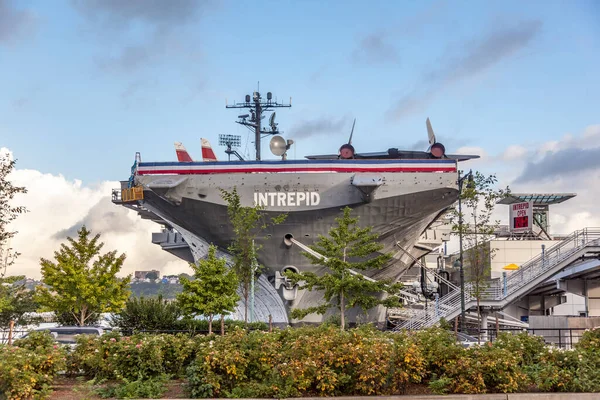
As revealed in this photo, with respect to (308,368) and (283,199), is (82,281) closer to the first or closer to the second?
(283,199)

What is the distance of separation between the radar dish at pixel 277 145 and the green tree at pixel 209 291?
981 cm

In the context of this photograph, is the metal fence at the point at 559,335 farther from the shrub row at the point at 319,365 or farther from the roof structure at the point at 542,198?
the roof structure at the point at 542,198

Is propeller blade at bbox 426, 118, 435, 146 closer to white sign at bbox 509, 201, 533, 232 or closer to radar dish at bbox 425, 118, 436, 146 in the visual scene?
radar dish at bbox 425, 118, 436, 146

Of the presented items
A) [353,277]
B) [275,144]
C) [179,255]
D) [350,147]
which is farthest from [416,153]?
[179,255]

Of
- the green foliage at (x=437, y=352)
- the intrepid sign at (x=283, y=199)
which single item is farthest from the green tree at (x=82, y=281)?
the green foliage at (x=437, y=352)

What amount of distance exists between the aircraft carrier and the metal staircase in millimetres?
4653

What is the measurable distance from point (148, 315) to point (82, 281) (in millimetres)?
3848

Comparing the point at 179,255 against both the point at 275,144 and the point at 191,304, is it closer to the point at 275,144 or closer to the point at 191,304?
the point at 275,144

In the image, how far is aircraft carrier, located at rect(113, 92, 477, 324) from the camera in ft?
105

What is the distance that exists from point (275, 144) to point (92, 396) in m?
24.9

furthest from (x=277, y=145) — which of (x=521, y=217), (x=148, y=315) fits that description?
(x=521, y=217)

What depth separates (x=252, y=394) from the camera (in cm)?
1190

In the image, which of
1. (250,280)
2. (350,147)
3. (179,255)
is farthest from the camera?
(179,255)

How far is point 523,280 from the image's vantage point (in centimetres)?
3447
